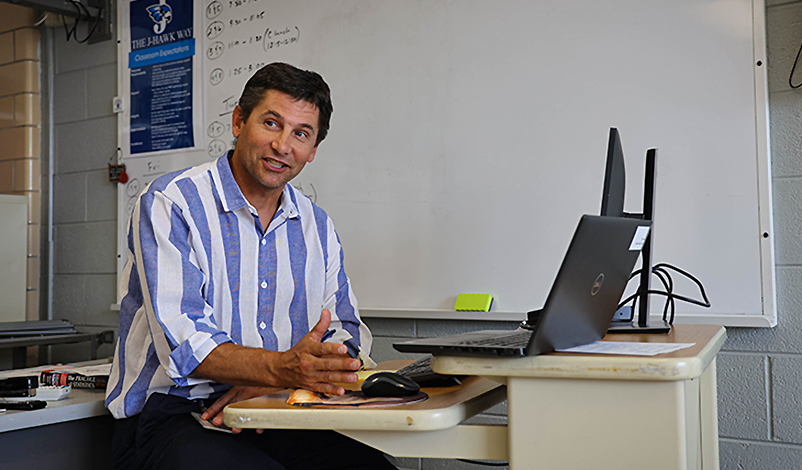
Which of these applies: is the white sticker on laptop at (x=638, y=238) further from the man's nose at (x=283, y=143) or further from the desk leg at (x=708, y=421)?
the man's nose at (x=283, y=143)

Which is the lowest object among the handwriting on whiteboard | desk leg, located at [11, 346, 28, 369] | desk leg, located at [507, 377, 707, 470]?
desk leg, located at [11, 346, 28, 369]

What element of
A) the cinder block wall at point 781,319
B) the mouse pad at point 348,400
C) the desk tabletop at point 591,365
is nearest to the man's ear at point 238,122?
the mouse pad at point 348,400

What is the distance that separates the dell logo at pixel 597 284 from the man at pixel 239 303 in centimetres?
37

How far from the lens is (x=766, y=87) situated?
6.16 feet

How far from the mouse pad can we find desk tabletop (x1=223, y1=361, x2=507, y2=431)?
0.05 ft

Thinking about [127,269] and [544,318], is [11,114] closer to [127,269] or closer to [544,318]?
[127,269]

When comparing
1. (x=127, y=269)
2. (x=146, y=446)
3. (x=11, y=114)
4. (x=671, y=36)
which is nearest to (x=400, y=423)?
(x=146, y=446)

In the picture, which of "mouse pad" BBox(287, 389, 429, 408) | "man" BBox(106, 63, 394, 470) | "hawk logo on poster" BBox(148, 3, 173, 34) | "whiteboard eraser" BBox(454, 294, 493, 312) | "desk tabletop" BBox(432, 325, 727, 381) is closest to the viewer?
"desk tabletop" BBox(432, 325, 727, 381)

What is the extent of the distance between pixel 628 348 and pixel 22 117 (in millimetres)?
3271

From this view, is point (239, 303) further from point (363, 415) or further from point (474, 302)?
point (474, 302)

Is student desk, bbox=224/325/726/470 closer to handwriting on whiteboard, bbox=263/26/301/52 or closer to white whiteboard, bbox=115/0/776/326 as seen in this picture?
white whiteboard, bbox=115/0/776/326

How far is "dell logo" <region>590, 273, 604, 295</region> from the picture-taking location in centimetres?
92

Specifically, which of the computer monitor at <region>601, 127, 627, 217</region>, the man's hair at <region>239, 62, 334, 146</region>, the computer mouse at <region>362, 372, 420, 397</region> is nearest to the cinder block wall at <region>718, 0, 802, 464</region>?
the computer monitor at <region>601, 127, 627, 217</region>

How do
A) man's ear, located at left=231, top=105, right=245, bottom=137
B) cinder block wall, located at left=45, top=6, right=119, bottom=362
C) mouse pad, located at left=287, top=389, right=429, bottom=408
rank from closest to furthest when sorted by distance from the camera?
mouse pad, located at left=287, top=389, right=429, bottom=408
man's ear, located at left=231, top=105, right=245, bottom=137
cinder block wall, located at left=45, top=6, right=119, bottom=362
